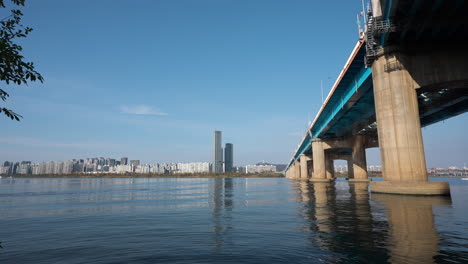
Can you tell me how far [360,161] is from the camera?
67375mm

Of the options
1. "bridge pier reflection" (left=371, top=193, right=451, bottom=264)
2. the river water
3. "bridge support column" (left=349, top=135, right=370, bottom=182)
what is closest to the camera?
"bridge pier reflection" (left=371, top=193, right=451, bottom=264)

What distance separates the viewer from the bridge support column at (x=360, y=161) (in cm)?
6706

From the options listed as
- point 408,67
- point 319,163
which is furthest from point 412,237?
point 319,163

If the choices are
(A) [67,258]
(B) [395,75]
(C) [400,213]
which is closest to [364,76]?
(B) [395,75]

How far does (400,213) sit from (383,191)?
12934 mm

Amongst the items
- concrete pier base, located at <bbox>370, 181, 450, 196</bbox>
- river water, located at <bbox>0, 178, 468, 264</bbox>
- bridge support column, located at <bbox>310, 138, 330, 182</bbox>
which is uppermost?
bridge support column, located at <bbox>310, 138, 330, 182</bbox>

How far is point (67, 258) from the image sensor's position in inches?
331

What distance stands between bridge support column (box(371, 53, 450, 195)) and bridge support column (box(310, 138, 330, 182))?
4216 centimetres

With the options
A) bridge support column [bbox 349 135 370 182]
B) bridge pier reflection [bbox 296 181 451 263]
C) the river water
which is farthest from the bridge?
bridge support column [bbox 349 135 370 182]

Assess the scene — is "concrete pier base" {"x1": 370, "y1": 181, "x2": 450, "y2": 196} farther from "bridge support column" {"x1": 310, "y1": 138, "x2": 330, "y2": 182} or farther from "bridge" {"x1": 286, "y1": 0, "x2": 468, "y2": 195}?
"bridge support column" {"x1": 310, "y1": 138, "x2": 330, "y2": 182}

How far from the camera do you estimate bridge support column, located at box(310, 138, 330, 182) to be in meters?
70.4

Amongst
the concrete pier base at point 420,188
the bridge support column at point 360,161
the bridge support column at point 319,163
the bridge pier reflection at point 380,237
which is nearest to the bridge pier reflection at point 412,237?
the bridge pier reflection at point 380,237

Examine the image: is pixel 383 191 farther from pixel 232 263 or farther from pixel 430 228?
pixel 232 263

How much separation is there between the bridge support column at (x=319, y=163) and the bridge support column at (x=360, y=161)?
743cm
